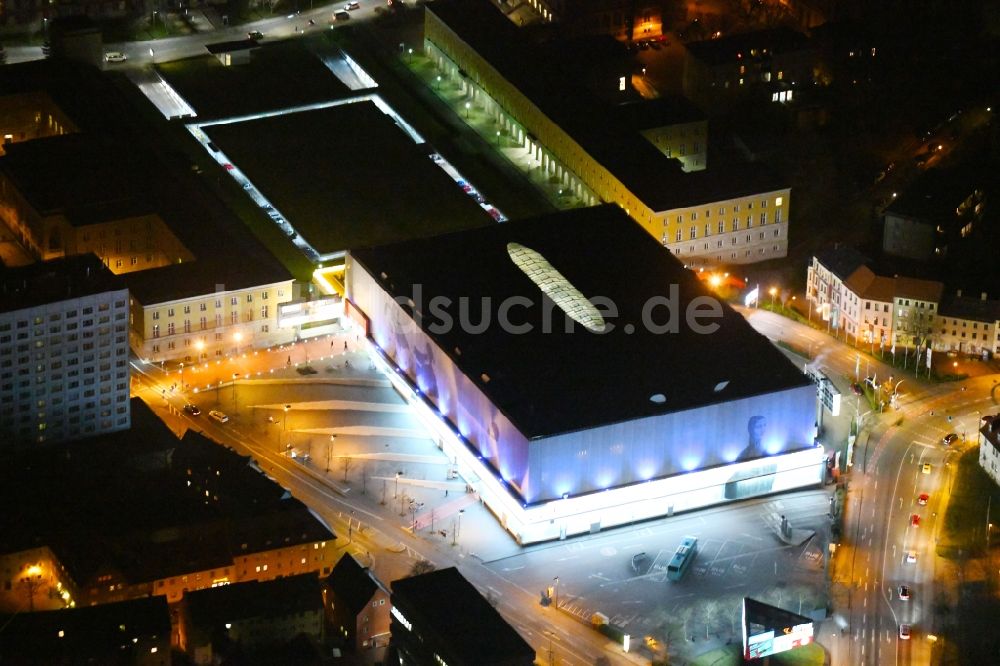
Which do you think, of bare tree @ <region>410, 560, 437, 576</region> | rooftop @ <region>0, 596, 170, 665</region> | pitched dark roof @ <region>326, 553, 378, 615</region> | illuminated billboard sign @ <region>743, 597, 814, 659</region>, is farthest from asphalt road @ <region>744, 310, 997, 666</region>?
rooftop @ <region>0, 596, 170, 665</region>

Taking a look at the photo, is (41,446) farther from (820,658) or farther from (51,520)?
(820,658)

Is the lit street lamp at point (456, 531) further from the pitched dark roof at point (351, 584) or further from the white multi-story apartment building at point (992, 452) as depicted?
the white multi-story apartment building at point (992, 452)

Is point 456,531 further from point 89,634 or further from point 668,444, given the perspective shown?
point 89,634

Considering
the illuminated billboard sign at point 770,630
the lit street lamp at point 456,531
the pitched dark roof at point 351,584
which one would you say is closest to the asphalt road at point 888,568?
the illuminated billboard sign at point 770,630

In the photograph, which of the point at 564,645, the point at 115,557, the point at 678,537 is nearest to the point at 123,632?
the point at 115,557

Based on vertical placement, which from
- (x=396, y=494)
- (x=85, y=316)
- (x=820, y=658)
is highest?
(x=85, y=316)

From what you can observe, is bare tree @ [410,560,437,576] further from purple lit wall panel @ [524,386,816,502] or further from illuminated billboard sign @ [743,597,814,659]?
illuminated billboard sign @ [743,597,814,659]
